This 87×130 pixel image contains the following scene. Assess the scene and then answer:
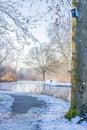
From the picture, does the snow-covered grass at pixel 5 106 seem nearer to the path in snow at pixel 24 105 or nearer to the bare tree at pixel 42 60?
the path in snow at pixel 24 105

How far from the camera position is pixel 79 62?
→ 31.8ft

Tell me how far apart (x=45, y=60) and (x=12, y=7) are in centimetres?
4671

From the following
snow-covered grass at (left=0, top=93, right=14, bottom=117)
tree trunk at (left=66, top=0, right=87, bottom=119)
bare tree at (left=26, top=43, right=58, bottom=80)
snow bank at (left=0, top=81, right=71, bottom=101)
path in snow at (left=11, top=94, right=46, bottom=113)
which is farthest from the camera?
bare tree at (left=26, top=43, right=58, bottom=80)

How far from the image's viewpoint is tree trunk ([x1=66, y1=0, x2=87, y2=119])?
9.53 meters

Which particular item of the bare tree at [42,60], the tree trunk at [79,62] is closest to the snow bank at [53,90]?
the tree trunk at [79,62]

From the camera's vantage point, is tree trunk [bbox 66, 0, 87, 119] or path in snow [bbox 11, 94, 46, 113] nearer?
tree trunk [bbox 66, 0, 87, 119]

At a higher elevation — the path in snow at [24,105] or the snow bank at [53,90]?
the snow bank at [53,90]

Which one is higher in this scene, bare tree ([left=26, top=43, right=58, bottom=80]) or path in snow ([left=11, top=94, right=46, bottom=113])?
bare tree ([left=26, top=43, right=58, bottom=80])

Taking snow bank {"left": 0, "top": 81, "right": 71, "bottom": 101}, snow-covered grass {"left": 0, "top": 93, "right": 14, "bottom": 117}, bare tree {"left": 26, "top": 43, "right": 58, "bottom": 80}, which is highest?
bare tree {"left": 26, "top": 43, "right": 58, "bottom": 80}

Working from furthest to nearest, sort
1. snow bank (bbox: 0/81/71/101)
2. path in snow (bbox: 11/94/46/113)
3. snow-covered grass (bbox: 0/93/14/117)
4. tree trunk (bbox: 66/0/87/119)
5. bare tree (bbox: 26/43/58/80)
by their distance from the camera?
bare tree (bbox: 26/43/58/80)
snow bank (bbox: 0/81/71/101)
path in snow (bbox: 11/94/46/113)
snow-covered grass (bbox: 0/93/14/117)
tree trunk (bbox: 66/0/87/119)

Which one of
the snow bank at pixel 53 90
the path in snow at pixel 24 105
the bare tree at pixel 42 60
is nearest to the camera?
the path in snow at pixel 24 105

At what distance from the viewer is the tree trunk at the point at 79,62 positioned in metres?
9.53

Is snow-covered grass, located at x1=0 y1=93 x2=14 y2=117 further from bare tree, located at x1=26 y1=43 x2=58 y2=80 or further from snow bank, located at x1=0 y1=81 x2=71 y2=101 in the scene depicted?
bare tree, located at x1=26 y1=43 x2=58 y2=80

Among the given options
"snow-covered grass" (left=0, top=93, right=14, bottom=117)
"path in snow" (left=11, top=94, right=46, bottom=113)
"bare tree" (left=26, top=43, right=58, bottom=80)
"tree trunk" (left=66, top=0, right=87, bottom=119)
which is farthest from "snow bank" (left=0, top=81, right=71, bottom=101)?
"bare tree" (left=26, top=43, right=58, bottom=80)
